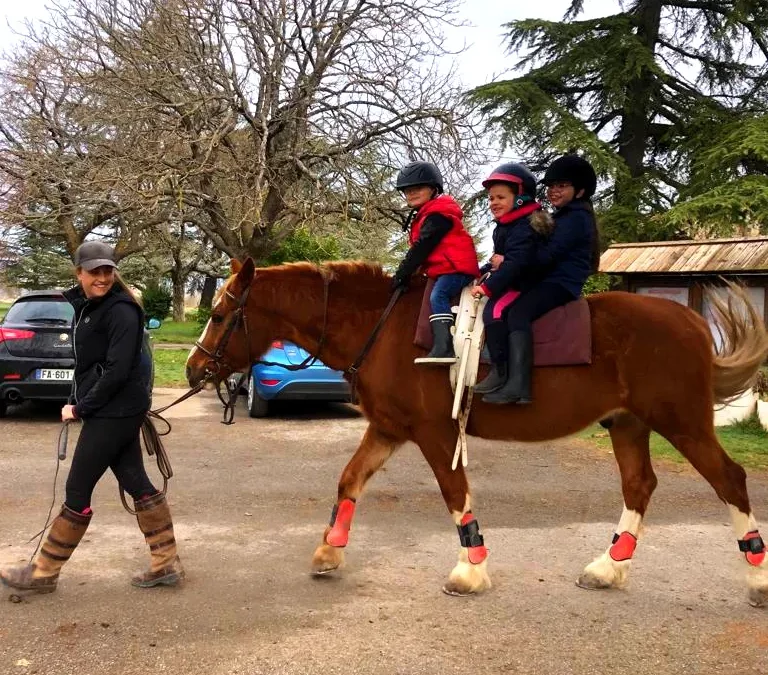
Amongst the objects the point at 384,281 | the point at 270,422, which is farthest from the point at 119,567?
the point at 270,422

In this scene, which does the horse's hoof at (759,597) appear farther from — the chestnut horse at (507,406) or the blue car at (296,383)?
the blue car at (296,383)

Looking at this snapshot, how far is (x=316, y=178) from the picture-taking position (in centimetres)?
1789

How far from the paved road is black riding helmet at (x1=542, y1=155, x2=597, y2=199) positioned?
244cm

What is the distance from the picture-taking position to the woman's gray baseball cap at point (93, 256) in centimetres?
379

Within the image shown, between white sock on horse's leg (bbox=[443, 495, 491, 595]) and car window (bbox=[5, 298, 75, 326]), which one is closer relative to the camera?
white sock on horse's leg (bbox=[443, 495, 491, 595])

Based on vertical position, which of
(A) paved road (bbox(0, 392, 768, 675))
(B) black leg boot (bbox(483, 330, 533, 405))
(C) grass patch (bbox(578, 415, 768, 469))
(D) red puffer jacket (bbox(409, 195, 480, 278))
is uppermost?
(D) red puffer jacket (bbox(409, 195, 480, 278))

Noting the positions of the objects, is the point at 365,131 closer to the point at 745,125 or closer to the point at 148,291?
the point at 745,125

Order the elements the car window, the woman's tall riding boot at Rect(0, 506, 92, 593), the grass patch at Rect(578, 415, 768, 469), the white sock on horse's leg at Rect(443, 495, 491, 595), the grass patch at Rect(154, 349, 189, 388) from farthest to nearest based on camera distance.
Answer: the grass patch at Rect(154, 349, 189, 388) < the car window < the grass patch at Rect(578, 415, 768, 469) < the white sock on horse's leg at Rect(443, 495, 491, 595) < the woman's tall riding boot at Rect(0, 506, 92, 593)

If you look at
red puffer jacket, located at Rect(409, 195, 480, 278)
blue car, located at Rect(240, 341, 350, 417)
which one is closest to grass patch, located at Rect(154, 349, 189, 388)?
blue car, located at Rect(240, 341, 350, 417)

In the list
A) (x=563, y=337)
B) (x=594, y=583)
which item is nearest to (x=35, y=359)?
(x=563, y=337)

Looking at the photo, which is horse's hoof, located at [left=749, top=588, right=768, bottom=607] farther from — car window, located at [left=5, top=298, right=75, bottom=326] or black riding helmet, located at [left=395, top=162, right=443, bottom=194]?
car window, located at [left=5, top=298, right=75, bottom=326]

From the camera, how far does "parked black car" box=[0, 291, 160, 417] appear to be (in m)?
8.79

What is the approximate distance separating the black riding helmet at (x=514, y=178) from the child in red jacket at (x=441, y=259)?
0.91 ft

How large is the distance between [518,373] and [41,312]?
7.63 metres
